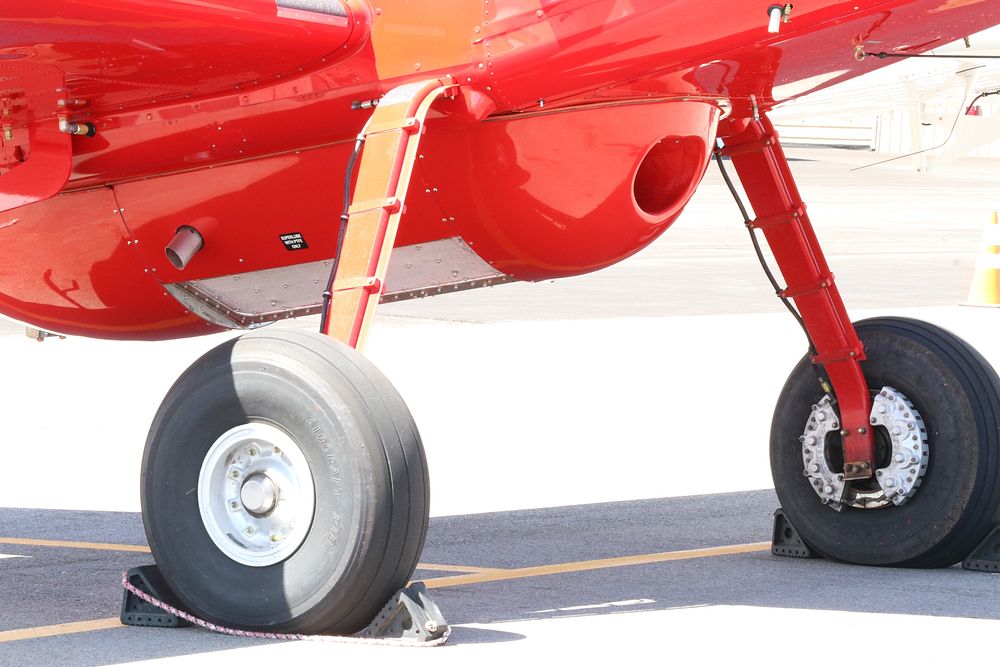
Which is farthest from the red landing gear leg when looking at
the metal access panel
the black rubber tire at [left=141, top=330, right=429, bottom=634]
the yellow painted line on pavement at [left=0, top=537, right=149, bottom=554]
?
the yellow painted line on pavement at [left=0, top=537, right=149, bottom=554]

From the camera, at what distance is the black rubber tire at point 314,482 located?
496 centimetres

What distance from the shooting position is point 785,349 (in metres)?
14.2

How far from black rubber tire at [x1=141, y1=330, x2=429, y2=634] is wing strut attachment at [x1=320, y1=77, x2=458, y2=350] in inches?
6.2

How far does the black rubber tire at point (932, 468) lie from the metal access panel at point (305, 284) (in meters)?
1.65

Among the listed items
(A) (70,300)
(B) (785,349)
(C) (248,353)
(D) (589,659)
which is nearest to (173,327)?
(A) (70,300)

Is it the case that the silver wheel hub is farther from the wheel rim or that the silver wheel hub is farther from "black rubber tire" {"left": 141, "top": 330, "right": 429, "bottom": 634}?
the wheel rim

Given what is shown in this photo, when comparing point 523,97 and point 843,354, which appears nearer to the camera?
point 523,97

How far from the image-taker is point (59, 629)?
5.40m

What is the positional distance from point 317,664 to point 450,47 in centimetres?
214

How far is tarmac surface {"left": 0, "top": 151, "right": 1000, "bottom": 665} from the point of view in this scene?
519cm

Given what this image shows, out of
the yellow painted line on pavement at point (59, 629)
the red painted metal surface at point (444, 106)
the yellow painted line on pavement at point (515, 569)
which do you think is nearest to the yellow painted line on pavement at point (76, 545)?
the yellow painted line on pavement at point (515, 569)

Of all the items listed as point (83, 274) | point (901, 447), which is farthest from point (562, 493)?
point (83, 274)

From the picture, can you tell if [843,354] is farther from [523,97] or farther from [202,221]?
[202,221]

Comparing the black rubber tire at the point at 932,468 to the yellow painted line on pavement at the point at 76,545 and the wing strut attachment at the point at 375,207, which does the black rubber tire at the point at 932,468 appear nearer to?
the wing strut attachment at the point at 375,207
